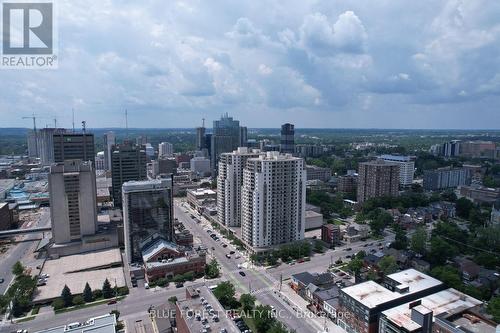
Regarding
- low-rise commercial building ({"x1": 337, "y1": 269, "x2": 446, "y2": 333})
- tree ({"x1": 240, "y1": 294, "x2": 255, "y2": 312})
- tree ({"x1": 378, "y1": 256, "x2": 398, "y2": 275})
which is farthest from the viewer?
tree ({"x1": 378, "y1": 256, "x2": 398, "y2": 275})

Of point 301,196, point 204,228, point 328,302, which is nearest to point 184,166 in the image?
point 204,228

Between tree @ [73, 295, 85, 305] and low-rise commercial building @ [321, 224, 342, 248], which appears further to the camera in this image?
low-rise commercial building @ [321, 224, 342, 248]

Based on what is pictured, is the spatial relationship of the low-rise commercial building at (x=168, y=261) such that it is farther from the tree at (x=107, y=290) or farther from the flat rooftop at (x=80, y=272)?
the tree at (x=107, y=290)

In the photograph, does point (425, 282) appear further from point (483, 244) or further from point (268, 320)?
point (483, 244)

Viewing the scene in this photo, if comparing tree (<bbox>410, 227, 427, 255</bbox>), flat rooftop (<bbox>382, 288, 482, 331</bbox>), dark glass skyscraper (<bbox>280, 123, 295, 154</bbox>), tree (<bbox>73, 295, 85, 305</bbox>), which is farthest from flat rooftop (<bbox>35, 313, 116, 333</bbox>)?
dark glass skyscraper (<bbox>280, 123, 295, 154</bbox>)

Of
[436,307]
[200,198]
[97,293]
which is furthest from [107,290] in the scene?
[200,198]

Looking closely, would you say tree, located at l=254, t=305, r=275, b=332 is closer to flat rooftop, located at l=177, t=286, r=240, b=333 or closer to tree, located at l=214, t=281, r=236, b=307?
flat rooftop, located at l=177, t=286, r=240, b=333
